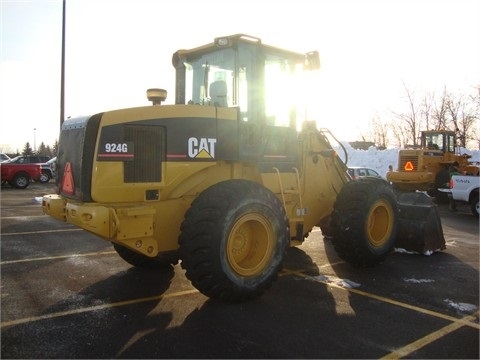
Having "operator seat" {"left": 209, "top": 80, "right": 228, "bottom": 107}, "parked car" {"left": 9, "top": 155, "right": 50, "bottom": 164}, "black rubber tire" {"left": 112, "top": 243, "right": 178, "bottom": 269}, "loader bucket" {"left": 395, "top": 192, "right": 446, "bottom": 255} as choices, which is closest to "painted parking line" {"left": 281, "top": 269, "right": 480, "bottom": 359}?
"black rubber tire" {"left": 112, "top": 243, "right": 178, "bottom": 269}

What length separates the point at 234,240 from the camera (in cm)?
550

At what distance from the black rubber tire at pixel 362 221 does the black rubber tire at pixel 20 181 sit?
22.9 metres

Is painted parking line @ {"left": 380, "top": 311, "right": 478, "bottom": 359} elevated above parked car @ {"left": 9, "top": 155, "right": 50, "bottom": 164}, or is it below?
below

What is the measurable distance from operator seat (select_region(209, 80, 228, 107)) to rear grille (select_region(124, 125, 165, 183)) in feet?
3.43

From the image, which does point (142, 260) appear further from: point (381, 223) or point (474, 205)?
point (474, 205)

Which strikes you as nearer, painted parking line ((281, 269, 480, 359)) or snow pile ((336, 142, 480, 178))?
painted parking line ((281, 269, 480, 359))

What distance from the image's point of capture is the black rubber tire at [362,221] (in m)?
6.79

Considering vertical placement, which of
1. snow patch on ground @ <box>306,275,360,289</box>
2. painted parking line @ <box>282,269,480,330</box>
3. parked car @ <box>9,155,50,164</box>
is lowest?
painted parking line @ <box>282,269,480,330</box>

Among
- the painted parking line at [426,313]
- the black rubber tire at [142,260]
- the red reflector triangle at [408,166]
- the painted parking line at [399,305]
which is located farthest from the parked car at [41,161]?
the painted parking line at [426,313]

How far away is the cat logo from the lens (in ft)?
18.1

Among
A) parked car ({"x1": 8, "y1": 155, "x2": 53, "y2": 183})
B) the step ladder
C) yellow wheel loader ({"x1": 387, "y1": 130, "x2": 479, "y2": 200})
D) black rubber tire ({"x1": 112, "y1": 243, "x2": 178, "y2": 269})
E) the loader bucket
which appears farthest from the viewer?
parked car ({"x1": 8, "y1": 155, "x2": 53, "y2": 183})

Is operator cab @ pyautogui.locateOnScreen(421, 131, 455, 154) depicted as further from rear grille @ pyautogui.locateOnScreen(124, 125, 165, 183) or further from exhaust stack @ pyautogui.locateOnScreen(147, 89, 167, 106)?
rear grille @ pyautogui.locateOnScreen(124, 125, 165, 183)

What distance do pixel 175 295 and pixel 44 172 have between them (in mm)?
26762

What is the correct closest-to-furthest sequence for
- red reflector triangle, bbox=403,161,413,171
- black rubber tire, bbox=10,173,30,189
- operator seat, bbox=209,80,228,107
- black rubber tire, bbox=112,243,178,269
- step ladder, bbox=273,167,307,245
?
operator seat, bbox=209,80,228,107
step ladder, bbox=273,167,307,245
black rubber tire, bbox=112,243,178,269
red reflector triangle, bbox=403,161,413,171
black rubber tire, bbox=10,173,30,189
